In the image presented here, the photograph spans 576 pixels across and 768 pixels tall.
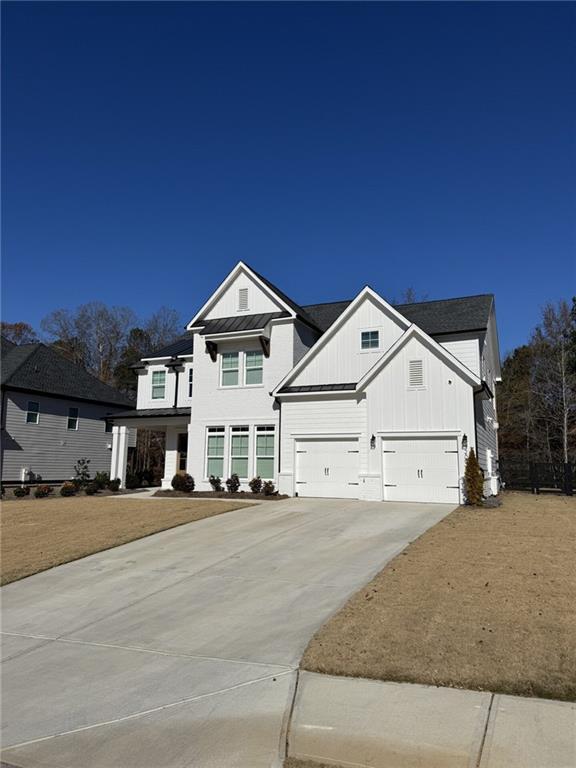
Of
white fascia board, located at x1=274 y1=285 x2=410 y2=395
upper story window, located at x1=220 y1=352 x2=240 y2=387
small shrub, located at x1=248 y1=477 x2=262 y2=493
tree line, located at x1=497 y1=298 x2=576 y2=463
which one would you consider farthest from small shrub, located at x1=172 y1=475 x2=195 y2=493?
tree line, located at x1=497 y1=298 x2=576 y2=463

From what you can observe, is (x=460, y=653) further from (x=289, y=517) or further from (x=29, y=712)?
(x=289, y=517)

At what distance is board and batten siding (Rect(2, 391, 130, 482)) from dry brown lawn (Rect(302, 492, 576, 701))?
23.2m

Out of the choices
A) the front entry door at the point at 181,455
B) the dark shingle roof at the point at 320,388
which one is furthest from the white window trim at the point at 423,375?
the front entry door at the point at 181,455

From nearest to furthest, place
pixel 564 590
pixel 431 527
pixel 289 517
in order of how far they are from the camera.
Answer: pixel 564 590, pixel 431 527, pixel 289 517

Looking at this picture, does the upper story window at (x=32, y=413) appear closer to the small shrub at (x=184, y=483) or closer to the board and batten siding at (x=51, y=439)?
the board and batten siding at (x=51, y=439)

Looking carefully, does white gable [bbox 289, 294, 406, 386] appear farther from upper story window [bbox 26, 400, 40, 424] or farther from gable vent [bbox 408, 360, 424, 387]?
upper story window [bbox 26, 400, 40, 424]

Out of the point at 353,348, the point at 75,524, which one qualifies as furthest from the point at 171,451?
the point at 75,524

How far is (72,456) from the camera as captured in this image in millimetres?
31031

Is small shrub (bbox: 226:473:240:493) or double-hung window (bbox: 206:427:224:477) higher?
double-hung window (bbox: 206:427:224:477)

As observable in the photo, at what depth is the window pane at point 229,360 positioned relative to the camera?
23422 mm

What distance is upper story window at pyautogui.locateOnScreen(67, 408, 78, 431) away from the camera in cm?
3122

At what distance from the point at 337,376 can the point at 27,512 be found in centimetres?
1159

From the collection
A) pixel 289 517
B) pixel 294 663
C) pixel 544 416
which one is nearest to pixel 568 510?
pixel 289 517

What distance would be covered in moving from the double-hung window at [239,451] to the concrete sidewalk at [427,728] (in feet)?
56.1
